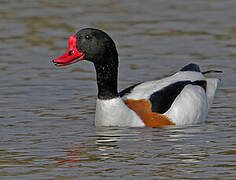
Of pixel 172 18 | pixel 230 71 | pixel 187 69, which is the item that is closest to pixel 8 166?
pixel 187 69

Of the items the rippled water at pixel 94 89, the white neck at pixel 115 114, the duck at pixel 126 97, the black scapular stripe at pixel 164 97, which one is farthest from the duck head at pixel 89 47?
the rippled water at pixel 94 89

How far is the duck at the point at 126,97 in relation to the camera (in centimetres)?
1123

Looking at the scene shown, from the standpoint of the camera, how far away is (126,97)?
39.1ft

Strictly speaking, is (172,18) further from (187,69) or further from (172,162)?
(172,162)

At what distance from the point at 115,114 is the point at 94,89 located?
2.90 metres

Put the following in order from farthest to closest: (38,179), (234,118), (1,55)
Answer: (1,55)
(234,118)
(38,179)

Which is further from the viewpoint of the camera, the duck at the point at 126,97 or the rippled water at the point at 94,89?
the duck at the point at 126,97

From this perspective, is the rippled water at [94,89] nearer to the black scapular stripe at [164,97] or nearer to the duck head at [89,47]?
the black scapular stripe at [164,97]

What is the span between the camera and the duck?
11227mm

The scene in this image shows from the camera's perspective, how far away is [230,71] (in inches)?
597

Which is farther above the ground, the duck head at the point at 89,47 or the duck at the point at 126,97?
the duck head at the point at 89,47

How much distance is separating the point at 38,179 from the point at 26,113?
394 cm

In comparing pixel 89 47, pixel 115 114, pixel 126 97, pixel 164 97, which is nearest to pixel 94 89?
pixel 126 97

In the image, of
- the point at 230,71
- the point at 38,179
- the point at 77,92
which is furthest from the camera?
the point at 230,71
